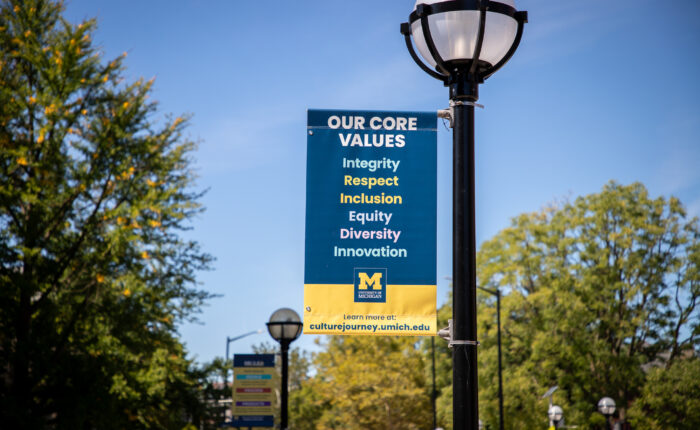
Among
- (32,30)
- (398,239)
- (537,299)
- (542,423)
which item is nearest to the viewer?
(398,239)

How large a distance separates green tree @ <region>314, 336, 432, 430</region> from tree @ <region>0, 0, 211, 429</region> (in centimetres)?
2791

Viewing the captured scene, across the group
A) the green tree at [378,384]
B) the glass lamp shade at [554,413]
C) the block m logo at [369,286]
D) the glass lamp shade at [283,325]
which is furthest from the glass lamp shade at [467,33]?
the green tree at [378,384]

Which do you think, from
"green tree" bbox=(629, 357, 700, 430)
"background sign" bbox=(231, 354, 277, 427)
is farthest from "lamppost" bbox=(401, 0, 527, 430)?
"green tree" bbox=(629, 357, 700, 430)

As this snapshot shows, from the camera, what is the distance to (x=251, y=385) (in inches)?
846

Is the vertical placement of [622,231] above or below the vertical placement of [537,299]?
above

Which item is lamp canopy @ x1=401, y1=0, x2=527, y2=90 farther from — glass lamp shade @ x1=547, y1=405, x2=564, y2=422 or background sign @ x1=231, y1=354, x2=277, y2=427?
glass lamp shade @ x1=547, y1=405, x2=564, y2=422

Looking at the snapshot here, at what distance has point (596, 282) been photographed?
4069 cm

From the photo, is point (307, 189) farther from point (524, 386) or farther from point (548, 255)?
point (548, 255)

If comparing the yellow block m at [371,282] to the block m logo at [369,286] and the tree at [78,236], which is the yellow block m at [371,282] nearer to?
the block m logo at [369,286]

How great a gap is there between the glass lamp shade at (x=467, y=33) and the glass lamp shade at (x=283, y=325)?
38.6 ft

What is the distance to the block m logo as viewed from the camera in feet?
18.1

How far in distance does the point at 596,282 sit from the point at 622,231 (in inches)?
125

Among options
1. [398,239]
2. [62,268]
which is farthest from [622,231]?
[398,239]

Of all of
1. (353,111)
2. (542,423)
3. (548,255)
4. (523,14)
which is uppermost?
(548,255)
